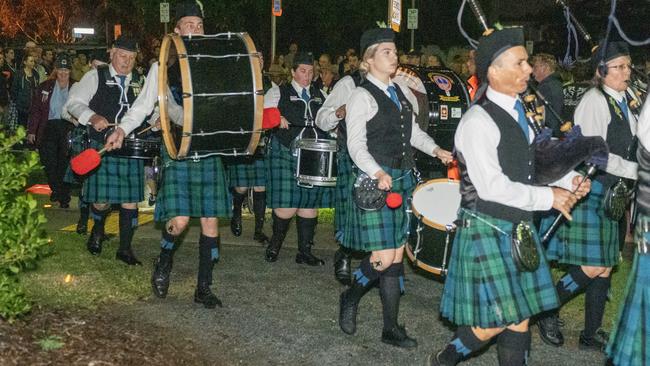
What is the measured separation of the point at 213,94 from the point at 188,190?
0.78 m

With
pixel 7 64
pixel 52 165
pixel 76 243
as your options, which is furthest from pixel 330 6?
pixel 76 243

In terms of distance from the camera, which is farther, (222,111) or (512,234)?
(222,111)

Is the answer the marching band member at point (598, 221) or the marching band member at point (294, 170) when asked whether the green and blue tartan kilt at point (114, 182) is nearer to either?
the marching band member at point (294, 170)

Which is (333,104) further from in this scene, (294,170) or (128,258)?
(128,258)

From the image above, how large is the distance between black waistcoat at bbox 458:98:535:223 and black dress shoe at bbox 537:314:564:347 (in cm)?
156

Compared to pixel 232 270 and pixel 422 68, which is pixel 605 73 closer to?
pixel 232 270

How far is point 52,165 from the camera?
10.0 m

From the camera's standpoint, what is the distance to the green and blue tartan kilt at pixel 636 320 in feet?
11.6

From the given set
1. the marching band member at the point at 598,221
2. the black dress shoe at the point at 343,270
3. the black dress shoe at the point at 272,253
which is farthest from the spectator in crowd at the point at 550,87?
the black dress shoe at the point at 272,253

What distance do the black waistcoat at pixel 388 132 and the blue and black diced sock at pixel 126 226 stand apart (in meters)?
2.80

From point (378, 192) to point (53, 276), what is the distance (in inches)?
111

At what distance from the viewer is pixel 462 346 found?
4.07 m

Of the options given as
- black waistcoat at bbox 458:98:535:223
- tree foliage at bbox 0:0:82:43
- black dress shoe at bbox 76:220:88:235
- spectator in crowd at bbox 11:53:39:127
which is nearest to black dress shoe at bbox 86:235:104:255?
black dress shoe at bbox 76:220:88:235

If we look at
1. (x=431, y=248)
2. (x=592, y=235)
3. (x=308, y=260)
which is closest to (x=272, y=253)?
(x=308, y=260)
